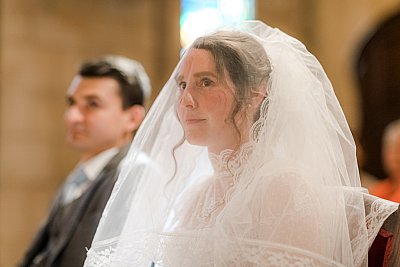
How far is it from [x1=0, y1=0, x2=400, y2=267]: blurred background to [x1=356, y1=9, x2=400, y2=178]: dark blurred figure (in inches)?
0.4

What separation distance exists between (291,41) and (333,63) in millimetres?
5157

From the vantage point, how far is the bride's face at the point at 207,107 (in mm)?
2523

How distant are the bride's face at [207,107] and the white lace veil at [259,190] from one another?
0.05m

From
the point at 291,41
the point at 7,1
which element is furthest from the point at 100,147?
the point at 7,1

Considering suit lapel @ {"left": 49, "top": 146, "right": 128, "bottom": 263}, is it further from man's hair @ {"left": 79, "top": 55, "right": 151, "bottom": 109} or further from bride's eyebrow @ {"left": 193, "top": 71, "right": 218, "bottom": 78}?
bride's eyebrow @ {"left": 193, "top": 71, "right": 218, "bottom": 78}

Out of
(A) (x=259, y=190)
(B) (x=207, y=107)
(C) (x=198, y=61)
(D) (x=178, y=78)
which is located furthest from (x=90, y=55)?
(A) (x=259, y=190)

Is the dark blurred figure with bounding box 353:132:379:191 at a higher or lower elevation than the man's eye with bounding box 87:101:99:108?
lower

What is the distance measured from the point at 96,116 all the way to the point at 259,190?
166 cm

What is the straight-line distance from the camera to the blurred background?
7195 mm

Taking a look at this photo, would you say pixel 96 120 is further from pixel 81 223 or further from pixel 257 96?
pixel 257 96

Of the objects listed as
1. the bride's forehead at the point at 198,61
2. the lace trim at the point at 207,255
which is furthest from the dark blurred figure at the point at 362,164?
the lace trim at the point at 207,255

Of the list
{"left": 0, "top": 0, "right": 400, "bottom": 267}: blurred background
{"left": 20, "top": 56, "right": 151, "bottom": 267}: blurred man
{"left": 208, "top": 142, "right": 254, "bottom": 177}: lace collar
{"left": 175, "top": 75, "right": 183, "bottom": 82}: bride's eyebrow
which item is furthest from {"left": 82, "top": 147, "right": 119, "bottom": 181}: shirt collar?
{"left": 0, "top": 0, "right": 400, "bottom": 267}: blurred background

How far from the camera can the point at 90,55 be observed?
7.56m

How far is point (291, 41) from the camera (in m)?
2.74
